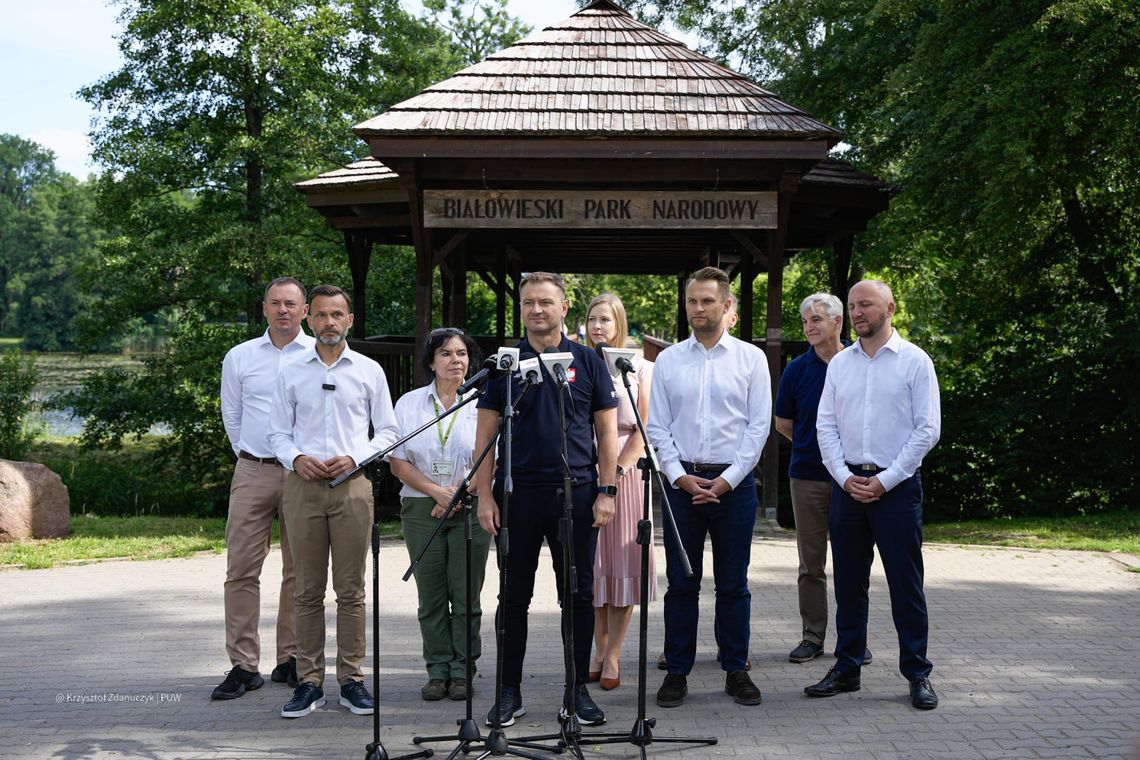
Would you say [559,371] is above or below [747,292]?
below

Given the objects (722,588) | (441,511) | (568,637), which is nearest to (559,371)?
(568,637)

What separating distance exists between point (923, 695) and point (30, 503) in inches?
Result: 425

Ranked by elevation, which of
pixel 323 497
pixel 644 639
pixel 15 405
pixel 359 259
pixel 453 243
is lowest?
pixel 644 639

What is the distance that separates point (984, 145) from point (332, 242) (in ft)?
55.3

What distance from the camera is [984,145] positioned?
1224cm

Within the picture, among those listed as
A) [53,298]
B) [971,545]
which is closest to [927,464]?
[971,545]

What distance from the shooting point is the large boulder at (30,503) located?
12.9 meters

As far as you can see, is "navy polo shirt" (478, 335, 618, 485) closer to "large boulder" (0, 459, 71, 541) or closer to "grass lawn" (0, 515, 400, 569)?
"grass lawn" (0, 515, 400, 569)

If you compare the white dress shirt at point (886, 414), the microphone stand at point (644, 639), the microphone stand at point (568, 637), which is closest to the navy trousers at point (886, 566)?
the white dress shirt at point (886, 414)

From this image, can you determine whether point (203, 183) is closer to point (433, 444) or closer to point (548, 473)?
point (433, 444)

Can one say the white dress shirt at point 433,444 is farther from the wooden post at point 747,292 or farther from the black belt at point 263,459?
the wooden post at point 747,292

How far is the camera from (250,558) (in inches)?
244

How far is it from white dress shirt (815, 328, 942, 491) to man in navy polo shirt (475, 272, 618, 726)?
1.32 meters

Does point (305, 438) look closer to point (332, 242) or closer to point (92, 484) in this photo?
point (92, 484)
